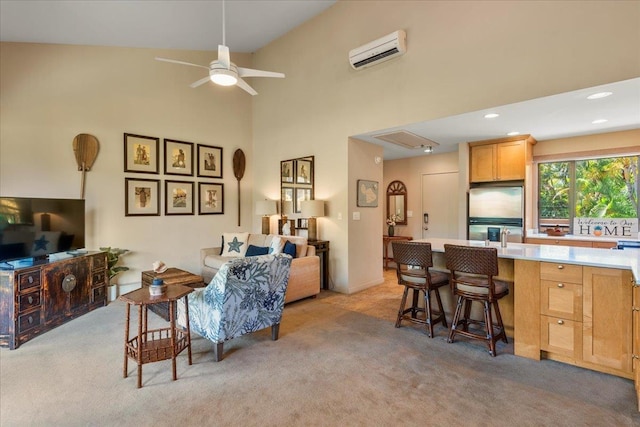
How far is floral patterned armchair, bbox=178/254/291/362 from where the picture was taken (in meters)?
2.58

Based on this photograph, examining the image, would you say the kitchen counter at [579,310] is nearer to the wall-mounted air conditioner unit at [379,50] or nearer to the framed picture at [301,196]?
the wall-mounted air conditioner unit at [379,50]

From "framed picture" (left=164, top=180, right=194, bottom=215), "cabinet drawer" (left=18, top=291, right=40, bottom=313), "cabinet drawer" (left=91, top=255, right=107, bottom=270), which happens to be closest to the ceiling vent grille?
"framed picture" (left=164, top=180, right=194, bottom=215)

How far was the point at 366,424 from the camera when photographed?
1.95 meters

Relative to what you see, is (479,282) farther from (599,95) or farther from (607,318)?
(599,95)

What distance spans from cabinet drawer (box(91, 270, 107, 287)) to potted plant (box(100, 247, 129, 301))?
0.20 m

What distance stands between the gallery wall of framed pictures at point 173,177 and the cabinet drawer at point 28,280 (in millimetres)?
1875

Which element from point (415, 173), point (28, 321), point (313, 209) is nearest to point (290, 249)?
point (313, 209)

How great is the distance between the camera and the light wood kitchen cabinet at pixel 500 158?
191 inches

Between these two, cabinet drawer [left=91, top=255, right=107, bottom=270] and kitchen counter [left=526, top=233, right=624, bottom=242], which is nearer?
cabinet drawer [left=91, top=255, right=107, bottom=270]

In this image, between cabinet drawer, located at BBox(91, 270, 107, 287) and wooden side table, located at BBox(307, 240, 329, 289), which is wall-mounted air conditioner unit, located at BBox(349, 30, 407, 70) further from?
cabinet drawer, located at BBox(91, 270, 107, 287)

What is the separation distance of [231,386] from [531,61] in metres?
4.15

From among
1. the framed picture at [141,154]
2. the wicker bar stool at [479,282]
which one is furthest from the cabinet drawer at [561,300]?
the framed picture at [141,154]

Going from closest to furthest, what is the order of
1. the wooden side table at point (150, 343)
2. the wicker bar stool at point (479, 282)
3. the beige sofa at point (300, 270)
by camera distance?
1. the wooden side table at point (150, 343)
2. the wicker bar stool at point (479, 282)
3. the beige sofa at point (300, 270)

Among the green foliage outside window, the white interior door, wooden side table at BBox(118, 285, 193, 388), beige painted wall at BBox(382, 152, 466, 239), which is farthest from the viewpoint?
beige painted wall at BBox(382, 152, 466, 239)
